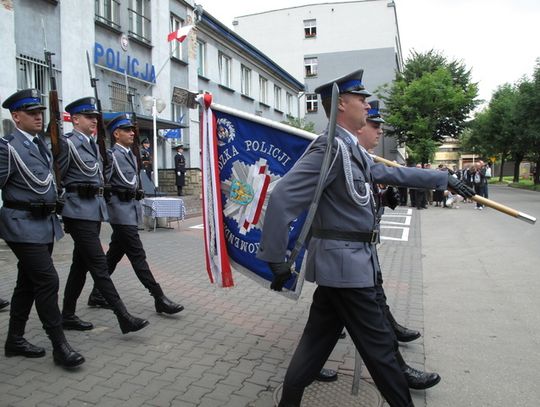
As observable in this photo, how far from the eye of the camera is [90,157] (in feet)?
14.7

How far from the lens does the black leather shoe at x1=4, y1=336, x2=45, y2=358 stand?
394 centimetres

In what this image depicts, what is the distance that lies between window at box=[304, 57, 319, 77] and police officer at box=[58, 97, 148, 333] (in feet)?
133

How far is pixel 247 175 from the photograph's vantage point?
150 inches

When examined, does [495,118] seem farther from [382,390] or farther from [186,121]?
[382,390]

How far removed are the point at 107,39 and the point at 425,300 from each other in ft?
42.7

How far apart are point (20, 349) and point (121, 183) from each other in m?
1.78

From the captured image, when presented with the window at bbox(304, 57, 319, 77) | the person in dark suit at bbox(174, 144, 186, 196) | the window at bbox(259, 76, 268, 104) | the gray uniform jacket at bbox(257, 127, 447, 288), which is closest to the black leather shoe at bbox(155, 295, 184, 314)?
the gray uniform jacket at bbox(257, 127, 447, 288)

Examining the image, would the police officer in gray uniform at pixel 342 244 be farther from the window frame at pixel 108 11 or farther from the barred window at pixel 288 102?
the barred window at pixel 288 102

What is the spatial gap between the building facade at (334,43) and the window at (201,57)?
19.5m

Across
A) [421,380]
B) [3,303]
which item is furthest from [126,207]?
[421,380]

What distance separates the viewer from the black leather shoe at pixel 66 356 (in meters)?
3.70

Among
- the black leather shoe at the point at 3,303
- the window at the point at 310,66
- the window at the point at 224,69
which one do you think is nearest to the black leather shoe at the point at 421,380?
the black leather shoe at the point at 3,303

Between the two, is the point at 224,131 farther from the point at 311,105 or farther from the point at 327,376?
the point at 311,105

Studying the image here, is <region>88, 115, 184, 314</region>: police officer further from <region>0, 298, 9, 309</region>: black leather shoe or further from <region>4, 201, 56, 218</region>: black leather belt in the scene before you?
<region>0, 298, 9, 309</region>: black leather shoe
